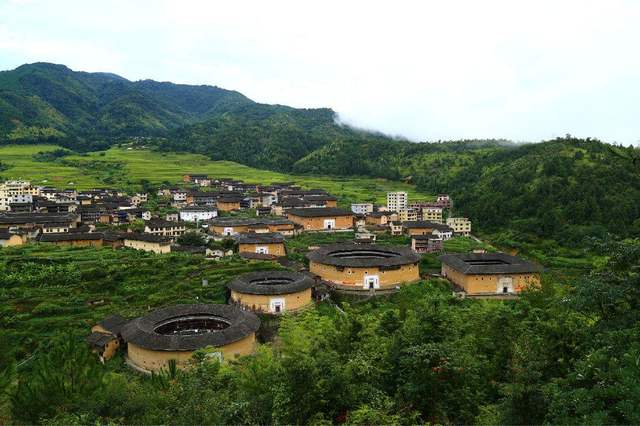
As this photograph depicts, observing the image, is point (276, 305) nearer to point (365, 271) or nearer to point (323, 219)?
point (365, 271)

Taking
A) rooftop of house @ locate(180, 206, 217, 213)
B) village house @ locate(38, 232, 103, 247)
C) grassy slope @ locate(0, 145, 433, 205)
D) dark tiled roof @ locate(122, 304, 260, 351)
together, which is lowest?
dark tiled roof @ locate(122, 304, 260, 351)

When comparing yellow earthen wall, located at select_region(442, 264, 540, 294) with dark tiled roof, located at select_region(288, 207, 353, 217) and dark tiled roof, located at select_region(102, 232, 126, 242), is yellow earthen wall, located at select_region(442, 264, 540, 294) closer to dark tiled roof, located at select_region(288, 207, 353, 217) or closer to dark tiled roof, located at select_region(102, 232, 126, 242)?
dark tiled roof, located at select_region(288, 207, 353, 217)

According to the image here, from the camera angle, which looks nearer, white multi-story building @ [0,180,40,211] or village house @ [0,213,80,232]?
village house @ [0,213,80,232]

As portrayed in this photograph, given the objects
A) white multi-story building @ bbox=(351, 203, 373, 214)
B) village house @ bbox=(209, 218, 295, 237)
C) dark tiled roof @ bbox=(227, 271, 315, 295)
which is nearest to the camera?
dark tiled roof @ bbox=(227, 271, 315, 295)

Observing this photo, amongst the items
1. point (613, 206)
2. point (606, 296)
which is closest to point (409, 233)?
point (613, 206)

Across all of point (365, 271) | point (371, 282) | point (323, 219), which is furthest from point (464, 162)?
point (365, 271)

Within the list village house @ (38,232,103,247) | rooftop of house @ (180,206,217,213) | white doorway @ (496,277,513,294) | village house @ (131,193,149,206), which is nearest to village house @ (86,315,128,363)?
village house @ (38,232,103,247)

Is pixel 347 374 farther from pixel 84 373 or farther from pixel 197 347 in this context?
pixel 197 347
